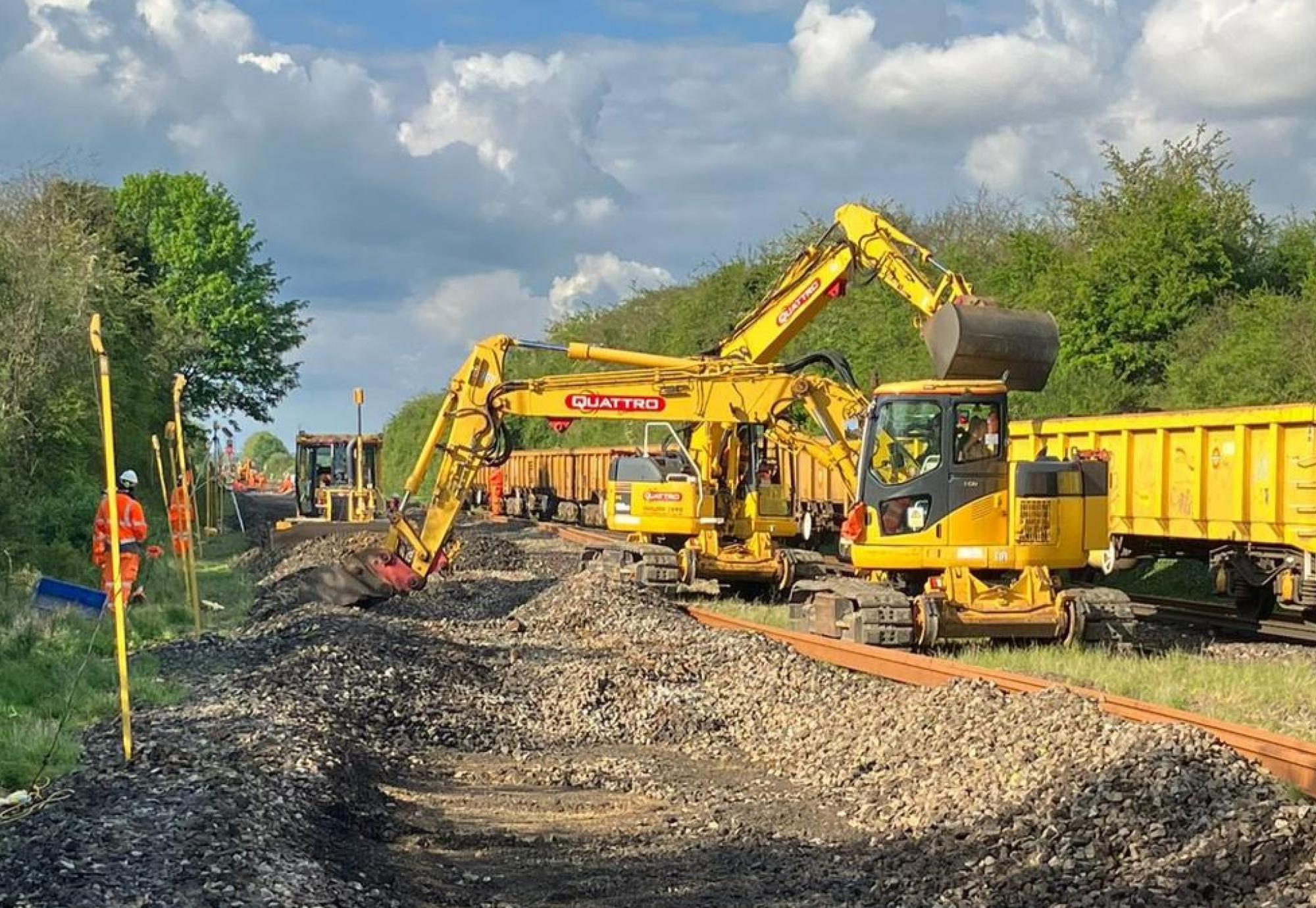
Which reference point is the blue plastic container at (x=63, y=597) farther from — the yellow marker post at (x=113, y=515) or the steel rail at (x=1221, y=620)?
the steel rail at (x=1221, y=620)

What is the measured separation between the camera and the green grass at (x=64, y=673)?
8484 mm

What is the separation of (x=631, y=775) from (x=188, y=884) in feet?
13.5

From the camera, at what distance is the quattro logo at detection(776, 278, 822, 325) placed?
60.4 ft

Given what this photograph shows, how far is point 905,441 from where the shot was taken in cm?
1435

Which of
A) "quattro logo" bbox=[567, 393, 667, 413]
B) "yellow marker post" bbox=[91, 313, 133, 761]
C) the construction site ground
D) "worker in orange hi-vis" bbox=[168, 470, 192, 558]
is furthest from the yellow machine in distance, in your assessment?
"yellow marker post" bbox=[91, 313, 133, 761]

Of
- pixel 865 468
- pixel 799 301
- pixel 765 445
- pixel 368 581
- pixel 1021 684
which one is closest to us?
pixel 1021 684

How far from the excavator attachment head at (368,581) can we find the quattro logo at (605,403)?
2.90 meters

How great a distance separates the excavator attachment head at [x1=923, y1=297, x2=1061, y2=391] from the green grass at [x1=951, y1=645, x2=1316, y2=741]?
2.72m

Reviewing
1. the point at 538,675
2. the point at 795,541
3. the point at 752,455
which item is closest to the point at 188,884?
the point at 538,675

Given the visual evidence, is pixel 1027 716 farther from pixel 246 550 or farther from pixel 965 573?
pixel 246 550

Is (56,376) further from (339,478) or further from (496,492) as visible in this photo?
(496,492)

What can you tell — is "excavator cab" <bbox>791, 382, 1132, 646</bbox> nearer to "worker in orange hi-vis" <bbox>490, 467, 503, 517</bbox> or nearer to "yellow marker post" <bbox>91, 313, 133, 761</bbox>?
"yellow marker post" <bbox>91, 313, 133, 761</bbox>

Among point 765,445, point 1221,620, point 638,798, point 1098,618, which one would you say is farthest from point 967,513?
point 765,445

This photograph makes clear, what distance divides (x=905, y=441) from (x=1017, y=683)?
4.41 meters
